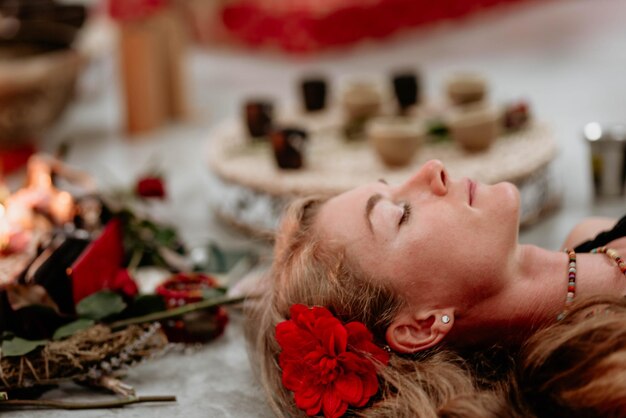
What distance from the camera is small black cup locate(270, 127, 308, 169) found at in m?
2.28

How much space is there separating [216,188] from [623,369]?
6.33 feet

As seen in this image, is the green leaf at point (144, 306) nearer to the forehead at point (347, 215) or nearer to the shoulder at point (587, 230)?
the forehead at point (347, 215)

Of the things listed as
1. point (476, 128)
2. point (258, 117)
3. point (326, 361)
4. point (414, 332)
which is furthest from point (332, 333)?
point (258, 117)

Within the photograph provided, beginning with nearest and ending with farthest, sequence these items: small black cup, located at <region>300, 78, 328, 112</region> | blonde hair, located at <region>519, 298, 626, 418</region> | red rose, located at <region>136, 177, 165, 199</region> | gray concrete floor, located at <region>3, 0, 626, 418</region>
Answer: blonde hair, located at <region>519, 298, 626, 418</region>
gray concrete floor, located at <region>3, 0, 626, 418</region>
red rose, located at <region>136, 177, 165, 199</region>
small black cup, located at <region>300, 78, 328, 112</region>

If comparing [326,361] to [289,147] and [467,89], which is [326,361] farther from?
[467,89]

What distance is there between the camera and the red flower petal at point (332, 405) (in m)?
1.23

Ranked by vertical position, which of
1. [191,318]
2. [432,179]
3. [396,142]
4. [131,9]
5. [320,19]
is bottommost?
[191,318]

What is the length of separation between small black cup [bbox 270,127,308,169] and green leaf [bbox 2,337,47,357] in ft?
3.19

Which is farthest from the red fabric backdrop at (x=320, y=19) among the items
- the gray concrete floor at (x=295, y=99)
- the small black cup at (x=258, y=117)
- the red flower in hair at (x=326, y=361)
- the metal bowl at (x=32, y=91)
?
the red flower in hair at (x=326, y=361)

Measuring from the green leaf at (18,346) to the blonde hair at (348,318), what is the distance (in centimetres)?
43

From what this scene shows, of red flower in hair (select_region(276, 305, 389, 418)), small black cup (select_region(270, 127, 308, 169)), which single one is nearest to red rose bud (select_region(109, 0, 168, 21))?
small black cup (select_region(270, 127, 308, 169))

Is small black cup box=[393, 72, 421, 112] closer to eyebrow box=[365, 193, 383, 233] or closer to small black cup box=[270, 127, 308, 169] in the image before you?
small black cup box=[270, 127, 308, 169]

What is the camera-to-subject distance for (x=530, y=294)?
1308 mm

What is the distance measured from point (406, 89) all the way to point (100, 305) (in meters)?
1.47
